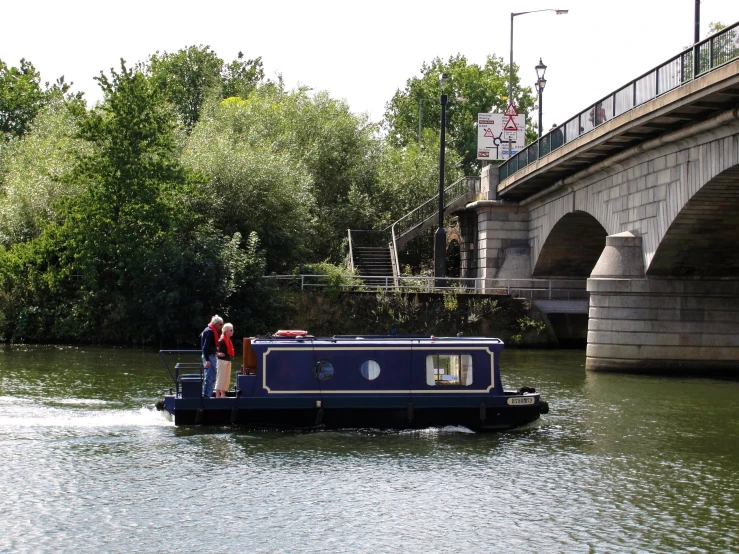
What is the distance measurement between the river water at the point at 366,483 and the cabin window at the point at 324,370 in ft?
4.10

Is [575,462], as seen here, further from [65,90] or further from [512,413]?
[65,90]

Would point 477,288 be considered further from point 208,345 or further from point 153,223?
point 208,345

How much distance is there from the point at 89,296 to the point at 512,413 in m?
24.2

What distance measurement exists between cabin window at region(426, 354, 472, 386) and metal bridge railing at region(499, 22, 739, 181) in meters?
8.77

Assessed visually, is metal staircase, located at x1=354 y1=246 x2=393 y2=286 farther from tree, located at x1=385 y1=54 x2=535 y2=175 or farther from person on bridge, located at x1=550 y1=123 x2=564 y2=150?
tree, located at x1=385 y1=54 x2=535 y2=175

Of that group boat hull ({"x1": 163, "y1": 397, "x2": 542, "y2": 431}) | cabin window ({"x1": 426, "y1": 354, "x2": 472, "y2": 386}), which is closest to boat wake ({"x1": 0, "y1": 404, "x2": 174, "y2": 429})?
boat hull ({"x1": 163, "y1": 397, "x2": 542, "y2": 431})

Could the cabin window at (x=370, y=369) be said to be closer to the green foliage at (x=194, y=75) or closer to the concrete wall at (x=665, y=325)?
the concrete wall at (x=665, y=325)

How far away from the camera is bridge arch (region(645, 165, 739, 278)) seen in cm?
2572

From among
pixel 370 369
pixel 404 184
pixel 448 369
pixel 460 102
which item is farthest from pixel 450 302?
pixel 460 102

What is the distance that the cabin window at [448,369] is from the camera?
20.8 m

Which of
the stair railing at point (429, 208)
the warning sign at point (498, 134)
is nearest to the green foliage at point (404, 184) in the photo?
the stair railing at point (429, 208)

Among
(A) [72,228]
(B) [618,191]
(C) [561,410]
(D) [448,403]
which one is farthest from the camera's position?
(A) [72,228]

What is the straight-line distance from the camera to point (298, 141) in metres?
56.3

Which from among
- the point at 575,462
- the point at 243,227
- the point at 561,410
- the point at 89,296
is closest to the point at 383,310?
the point at 243,227
